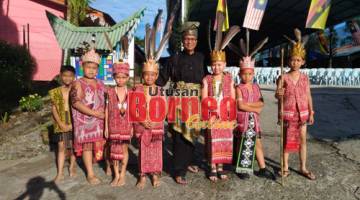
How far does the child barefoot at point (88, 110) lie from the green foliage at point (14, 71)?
20.7ft

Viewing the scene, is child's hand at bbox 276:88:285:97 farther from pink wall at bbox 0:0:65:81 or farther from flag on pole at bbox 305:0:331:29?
pink wall at bbox 0:0:65:81

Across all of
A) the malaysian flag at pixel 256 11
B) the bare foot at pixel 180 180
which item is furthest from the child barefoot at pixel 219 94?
the malaysian flag at pixel 256 11

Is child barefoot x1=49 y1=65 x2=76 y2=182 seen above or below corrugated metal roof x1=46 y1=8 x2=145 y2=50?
below

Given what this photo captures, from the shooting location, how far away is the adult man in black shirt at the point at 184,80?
14.9 feet

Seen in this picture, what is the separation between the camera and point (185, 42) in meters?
4.56

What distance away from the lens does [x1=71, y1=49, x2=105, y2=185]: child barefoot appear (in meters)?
4.32

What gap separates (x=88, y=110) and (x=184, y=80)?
120 centimetres

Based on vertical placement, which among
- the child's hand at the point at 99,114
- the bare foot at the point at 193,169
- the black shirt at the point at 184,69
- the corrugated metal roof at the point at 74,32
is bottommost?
the bare foot at the point at 193,169

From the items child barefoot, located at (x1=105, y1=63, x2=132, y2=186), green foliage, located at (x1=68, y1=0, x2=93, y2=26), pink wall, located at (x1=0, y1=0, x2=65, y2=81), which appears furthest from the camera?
pink wall, located at (x1=0, y1=0, x2=65, y2=81)

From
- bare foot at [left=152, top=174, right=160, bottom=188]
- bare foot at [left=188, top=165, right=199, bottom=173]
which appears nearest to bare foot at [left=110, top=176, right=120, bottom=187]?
bare foot at [left=152, top=174, right=160, bottom=188]

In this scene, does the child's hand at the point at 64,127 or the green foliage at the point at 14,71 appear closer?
the child's hand at the point at 64,127

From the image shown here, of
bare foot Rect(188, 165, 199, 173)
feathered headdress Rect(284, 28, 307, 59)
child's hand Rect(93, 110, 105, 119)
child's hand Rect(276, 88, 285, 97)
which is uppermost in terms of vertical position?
feathered headdress Rect(284, 28, 307, 59)

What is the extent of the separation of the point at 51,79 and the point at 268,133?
9.10m

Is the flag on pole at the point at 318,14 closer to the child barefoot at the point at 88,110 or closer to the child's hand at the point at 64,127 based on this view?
the child barefoot at the point at 88,110
